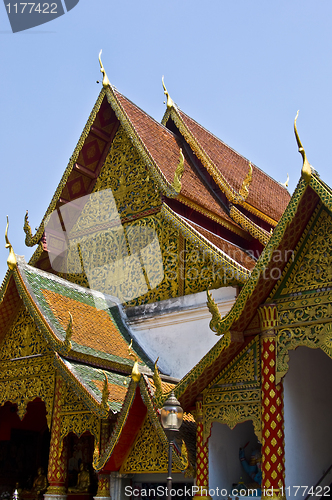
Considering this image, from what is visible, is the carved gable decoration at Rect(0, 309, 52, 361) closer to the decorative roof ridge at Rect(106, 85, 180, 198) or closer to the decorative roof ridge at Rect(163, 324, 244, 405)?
the decorative roof ridge at Rect(163, 324, 244, 405)

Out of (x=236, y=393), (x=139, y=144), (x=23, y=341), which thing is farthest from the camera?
(x=139, y=144)

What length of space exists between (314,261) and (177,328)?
3.40 metres

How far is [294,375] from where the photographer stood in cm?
569

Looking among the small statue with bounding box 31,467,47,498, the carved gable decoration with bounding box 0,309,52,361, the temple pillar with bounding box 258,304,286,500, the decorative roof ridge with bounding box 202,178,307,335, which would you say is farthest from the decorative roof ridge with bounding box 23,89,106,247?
the temple pillar with bounding box 258,304,286,500

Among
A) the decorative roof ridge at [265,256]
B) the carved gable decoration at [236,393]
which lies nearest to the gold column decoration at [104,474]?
the carved gable decoration at [236,393]

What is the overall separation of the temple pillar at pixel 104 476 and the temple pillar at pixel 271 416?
205 centimetres

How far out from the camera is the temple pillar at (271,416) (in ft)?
16.7

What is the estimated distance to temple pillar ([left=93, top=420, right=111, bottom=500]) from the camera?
649 centimetres

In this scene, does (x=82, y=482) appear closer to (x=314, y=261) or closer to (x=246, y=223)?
(x=314, y=261)

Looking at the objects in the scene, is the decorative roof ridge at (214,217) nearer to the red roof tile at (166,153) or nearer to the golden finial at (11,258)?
the red roof tile at (166,153)

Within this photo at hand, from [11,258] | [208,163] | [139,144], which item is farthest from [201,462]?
[208,163]

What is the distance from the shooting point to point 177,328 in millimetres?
8453

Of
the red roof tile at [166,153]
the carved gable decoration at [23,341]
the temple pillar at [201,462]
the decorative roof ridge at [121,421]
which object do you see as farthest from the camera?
the red roof tile at [166,153]

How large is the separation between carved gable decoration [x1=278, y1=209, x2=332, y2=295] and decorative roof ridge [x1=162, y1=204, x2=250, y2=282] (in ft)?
6.46
